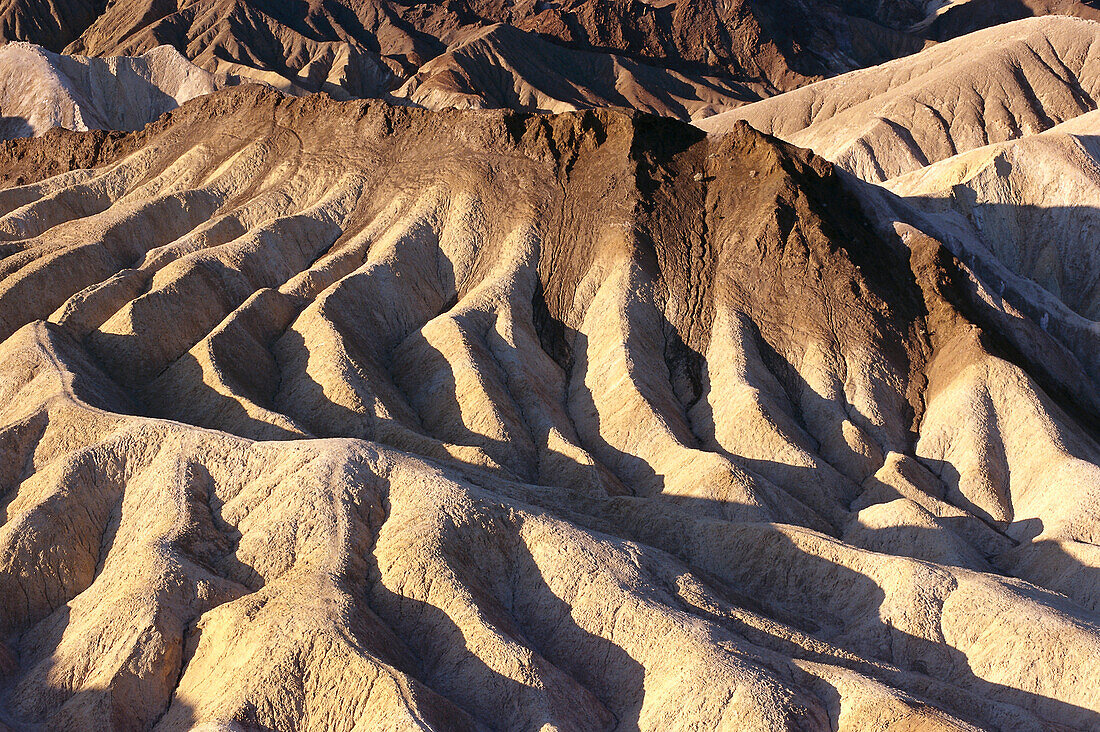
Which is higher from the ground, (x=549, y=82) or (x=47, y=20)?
(x=47, y=20)

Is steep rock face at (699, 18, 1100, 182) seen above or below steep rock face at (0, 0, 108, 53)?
below

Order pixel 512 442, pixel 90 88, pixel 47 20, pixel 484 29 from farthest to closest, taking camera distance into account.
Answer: pixel 484 29 < pixel 47 20 < pixel 90 88 < pixel 512 442

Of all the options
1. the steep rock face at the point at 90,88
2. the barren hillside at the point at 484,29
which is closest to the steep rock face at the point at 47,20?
the barren hillside at the point at 484,29

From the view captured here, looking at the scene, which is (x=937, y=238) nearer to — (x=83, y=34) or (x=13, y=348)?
(x=13, y=348)

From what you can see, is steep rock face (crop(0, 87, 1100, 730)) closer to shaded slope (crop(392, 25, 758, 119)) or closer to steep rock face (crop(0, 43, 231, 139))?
steep rock face (crop(0, 43, 231, 139))

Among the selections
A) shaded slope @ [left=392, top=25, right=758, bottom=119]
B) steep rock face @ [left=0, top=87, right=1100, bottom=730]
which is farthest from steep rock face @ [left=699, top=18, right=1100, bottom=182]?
steep rock face @ [left=0, top=87, right=1100, bottom=730]

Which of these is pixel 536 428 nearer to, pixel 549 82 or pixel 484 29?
pixel 549 82

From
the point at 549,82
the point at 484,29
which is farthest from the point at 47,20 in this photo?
the point at 549,82
